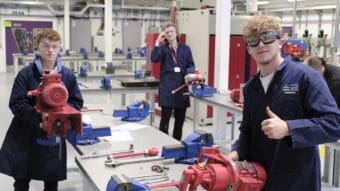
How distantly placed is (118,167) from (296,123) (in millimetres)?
1094

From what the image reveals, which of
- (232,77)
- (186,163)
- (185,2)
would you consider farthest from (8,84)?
(186,163)

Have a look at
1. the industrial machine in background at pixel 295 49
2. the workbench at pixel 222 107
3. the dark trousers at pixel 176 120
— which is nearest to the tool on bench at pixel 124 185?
the workbench at pixel 222 107

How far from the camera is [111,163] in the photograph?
2.17 m

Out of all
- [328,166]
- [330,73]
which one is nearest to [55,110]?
[330,73]

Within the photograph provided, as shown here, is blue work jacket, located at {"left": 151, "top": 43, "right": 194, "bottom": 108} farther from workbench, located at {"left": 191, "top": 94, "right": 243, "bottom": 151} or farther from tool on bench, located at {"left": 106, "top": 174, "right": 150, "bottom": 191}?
tool on bench, located at {"left": 106, "top": 174, "right": 150, "bottom": 191}

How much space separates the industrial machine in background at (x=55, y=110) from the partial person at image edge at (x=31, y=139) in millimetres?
216

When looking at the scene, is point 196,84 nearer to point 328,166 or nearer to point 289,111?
point 328,166

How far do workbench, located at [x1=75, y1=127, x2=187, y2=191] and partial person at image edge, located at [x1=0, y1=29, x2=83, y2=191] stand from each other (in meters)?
0.21

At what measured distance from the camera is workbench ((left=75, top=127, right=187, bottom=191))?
2.00 m

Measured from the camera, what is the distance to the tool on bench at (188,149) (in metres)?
2.21

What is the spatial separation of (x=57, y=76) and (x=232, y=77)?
4.56 metres

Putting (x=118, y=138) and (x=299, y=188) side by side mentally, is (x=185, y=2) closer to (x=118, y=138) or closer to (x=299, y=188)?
(x=118, y=138)

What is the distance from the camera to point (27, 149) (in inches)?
95.2

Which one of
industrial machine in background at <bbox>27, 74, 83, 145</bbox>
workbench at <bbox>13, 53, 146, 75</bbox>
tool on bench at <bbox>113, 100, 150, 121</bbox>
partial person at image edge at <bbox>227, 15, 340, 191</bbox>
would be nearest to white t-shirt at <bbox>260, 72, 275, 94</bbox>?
partial person at image edge at <bbox>227, 15, 340, 191</bbox>
